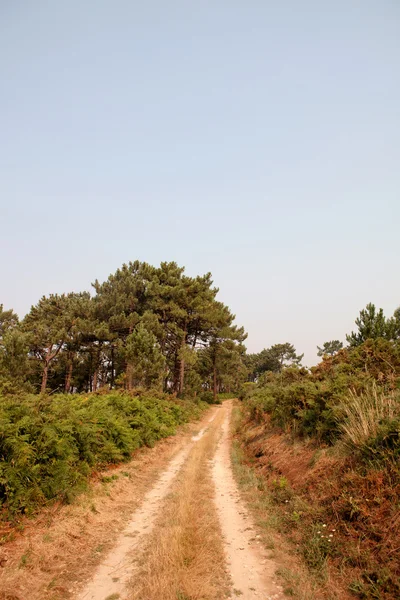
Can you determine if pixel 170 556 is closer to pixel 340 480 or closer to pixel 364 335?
pixel 340 480

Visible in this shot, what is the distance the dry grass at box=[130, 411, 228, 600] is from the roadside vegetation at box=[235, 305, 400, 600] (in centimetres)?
119

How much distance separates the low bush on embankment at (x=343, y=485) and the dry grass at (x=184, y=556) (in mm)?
1491

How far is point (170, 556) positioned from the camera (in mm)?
5477

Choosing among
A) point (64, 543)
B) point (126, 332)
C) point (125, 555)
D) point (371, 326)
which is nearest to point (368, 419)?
point (125, 555)

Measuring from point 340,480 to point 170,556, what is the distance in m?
4.05

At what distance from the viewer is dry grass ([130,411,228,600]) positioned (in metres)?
4.66

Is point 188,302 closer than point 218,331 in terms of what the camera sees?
Yes

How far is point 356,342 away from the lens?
95.3ft

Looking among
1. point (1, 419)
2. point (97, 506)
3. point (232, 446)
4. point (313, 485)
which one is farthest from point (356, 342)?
point (1, 419)

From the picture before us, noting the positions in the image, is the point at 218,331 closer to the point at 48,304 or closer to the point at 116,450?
the point at 48,304

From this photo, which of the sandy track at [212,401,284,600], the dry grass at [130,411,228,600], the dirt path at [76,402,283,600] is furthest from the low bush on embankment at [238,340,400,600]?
the dry grass at [130,411,228,600]

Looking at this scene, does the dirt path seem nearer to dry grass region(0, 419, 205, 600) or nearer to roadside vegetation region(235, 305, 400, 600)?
dry grass region(0, 419, 205, 600)

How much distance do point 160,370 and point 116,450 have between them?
18.7 meters

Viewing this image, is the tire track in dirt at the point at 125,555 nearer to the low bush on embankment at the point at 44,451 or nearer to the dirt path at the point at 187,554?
the dirt path at the point at 187,554
